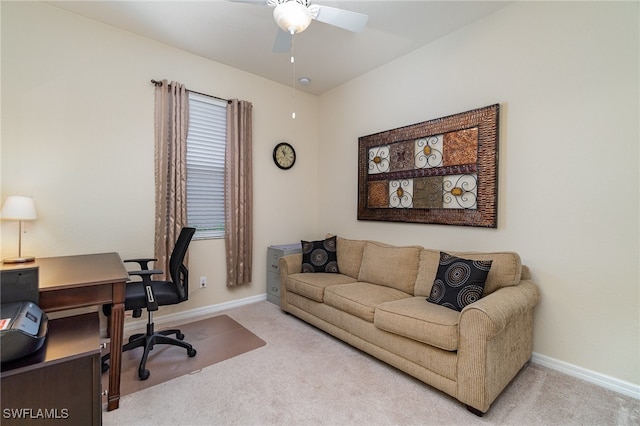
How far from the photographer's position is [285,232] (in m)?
4.12

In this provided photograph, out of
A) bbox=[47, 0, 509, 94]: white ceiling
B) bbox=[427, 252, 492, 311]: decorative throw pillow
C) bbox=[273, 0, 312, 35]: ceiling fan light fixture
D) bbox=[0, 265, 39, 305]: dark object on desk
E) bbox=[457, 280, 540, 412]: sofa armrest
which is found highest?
bbox=[47, 0, 509, 94]: white ceiling

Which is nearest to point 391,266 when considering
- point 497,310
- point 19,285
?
point 497,310

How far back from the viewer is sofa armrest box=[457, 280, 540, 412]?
167 centimetres

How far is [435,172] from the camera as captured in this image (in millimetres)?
2879

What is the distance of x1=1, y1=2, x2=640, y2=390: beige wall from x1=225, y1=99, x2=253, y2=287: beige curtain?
188 mm

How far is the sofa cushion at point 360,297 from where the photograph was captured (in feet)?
7.81

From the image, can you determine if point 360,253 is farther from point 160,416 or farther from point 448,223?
point 160,416

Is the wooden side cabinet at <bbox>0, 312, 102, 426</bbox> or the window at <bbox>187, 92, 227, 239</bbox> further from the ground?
the window at <bbox>187, 92, 227, 239</bbox>

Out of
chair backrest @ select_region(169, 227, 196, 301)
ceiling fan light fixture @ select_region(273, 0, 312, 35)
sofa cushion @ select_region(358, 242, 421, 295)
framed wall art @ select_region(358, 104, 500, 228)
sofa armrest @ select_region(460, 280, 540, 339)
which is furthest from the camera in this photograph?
sofa cushion @ select_region(358, 242, 421, 295)

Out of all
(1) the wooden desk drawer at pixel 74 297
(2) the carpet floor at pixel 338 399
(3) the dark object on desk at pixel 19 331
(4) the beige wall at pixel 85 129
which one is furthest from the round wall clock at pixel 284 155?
(3) the dark object on desk at pixel 19 331

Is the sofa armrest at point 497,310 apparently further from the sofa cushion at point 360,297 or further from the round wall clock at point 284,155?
the round wall clock at point 284,155

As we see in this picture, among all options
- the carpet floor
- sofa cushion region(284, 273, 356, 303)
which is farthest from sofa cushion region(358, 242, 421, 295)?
the carpet floor

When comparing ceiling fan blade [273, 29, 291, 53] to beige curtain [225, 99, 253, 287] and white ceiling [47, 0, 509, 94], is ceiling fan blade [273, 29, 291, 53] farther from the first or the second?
beige curtain [225, 99, 253, 287]

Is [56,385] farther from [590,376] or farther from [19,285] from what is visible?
[590,376]
